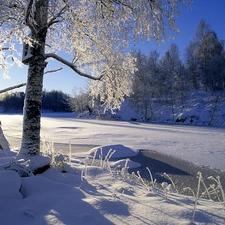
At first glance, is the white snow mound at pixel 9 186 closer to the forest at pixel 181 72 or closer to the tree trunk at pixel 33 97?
the tree trunk at pixel 33 97

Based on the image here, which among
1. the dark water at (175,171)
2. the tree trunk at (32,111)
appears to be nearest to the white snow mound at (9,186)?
the tree trunk at (32,111)

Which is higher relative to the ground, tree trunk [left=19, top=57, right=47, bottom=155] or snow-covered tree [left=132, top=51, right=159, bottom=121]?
snow-covered tree [left=132, top=51, right=159, bottom=121]

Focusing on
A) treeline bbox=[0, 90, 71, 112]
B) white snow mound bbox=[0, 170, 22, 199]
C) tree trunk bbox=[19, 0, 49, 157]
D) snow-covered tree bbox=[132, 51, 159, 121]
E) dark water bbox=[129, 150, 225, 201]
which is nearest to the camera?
white snow mound bbox=[0, 170, 22, 199]

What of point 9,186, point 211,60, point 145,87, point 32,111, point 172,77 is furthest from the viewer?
point 172,77

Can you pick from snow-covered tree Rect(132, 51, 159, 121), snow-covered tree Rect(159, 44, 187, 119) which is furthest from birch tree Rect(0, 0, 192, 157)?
snow-covered tree Rect(159, 44, 187, 119)

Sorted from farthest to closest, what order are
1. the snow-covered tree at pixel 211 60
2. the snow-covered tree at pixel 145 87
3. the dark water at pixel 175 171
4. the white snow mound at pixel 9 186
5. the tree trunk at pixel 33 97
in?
the snow-covered tree at pixel 211 60, the snow-covered tree at pixel 145 87, the dark water at pixel 175 171, the tree trunk at pixel 33 97, the white snow mound at pixel 9 186

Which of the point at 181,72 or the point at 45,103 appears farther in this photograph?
the point at 45,103

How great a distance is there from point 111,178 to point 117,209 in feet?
4.77

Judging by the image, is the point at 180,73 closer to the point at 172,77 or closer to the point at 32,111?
the point at 172,77

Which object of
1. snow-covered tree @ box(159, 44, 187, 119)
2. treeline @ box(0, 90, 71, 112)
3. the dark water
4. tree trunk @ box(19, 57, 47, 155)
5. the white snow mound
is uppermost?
snow-covered tree @ box(159, 44, 187, 119)

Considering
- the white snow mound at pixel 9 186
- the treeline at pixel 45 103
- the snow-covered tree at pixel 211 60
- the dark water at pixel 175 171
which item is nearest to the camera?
the white snow mound at pixel 9 186

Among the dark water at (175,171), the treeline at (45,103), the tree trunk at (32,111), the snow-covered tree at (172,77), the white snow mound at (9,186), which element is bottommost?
the dark water at (175,171)

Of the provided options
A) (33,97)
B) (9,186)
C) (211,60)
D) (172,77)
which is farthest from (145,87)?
(9,186)

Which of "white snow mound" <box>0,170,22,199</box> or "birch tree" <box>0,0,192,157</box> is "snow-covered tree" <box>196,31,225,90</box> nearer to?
"birch tree" <box>0,0,192,157</box>
